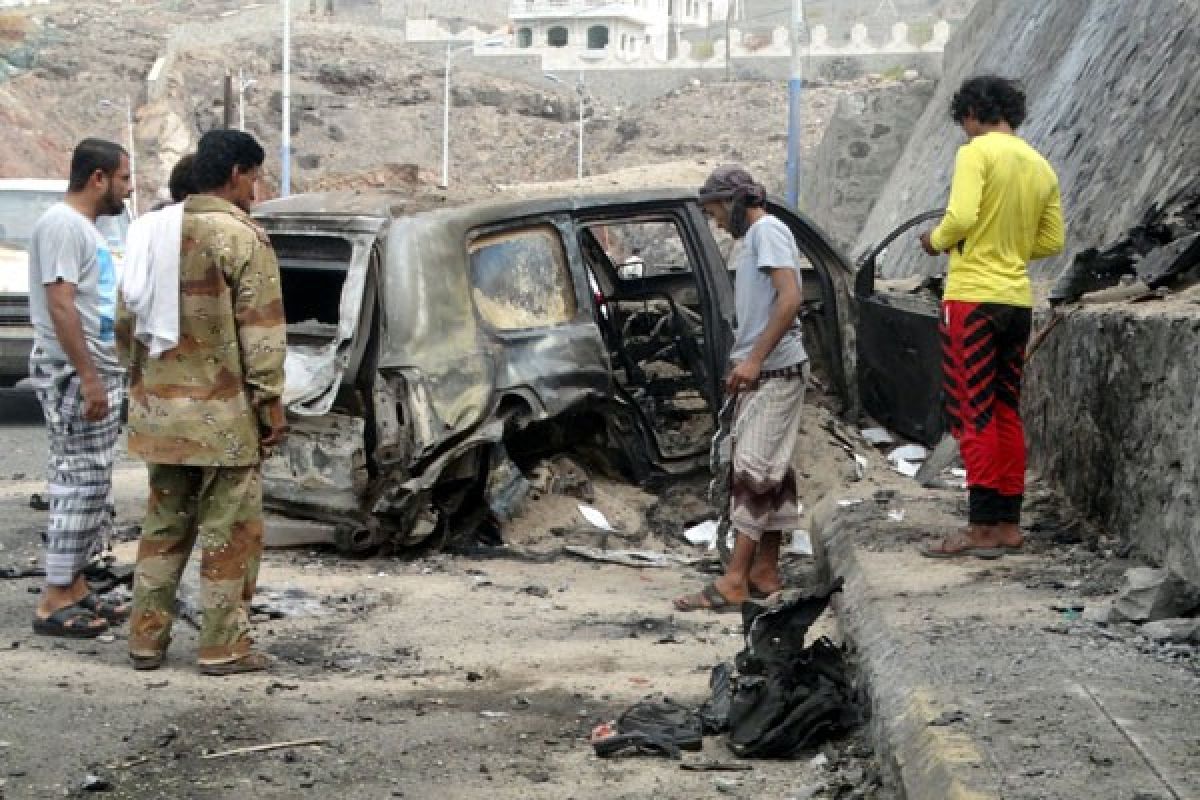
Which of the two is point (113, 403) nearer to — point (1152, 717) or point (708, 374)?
point (708, 374)

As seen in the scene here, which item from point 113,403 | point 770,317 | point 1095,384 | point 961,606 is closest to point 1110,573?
point 961,606

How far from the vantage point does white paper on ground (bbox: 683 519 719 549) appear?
777 cm

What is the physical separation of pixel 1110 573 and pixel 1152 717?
171 cm

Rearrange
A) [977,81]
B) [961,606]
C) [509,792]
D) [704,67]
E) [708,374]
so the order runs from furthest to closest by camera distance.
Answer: [704,67], [708,374], [977,81], [961,606], [509,792]

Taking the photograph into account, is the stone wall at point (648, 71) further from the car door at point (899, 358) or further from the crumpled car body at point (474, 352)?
the crumpled car body at point (474, 352)

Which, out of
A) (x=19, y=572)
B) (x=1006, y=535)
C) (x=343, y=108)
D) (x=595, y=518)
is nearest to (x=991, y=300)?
(x=1006, y=535)

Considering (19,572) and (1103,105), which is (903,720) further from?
(1103,105)

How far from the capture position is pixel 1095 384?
6.16 m

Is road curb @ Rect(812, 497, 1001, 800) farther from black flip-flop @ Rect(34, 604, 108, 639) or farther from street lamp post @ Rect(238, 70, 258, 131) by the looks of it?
street lamp post @ Rect(238, 70, 258, 131)

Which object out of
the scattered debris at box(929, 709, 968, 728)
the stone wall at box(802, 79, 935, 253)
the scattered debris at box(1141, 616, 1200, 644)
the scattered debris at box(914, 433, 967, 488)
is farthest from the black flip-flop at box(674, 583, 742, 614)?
the stone wall at box(802, 79, 935, 253)

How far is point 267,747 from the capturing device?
456 centimetres

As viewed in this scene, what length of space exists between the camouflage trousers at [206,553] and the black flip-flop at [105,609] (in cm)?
70

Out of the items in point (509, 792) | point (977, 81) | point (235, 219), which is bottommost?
point (509, 792)

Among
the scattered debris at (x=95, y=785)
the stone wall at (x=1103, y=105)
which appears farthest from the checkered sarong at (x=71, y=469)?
the stone wall at (x=1103, y=105)
